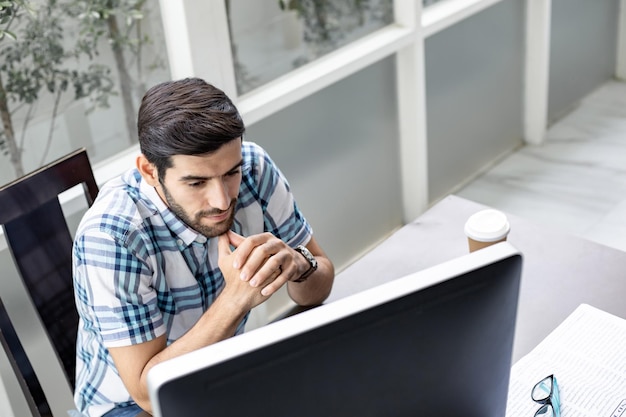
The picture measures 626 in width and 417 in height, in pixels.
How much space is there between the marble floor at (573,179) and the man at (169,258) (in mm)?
1721

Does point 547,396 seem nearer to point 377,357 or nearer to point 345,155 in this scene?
point 377,357

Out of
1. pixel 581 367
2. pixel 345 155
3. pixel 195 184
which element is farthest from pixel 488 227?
pixel 345 155

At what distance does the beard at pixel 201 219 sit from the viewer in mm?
1419

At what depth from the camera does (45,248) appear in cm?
151

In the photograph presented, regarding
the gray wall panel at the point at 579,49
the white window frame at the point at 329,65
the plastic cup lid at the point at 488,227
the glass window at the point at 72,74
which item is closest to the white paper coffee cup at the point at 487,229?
the plastic cup lid at the point at 488,227

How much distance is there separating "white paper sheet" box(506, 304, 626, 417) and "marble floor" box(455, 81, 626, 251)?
5.08 ft

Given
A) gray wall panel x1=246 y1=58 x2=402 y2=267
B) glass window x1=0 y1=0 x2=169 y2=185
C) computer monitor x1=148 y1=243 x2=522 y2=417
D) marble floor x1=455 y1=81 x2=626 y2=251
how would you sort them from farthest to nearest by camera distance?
marble floor x1=455 y1=81 x2=626 y2=251 → gray wall panel x1=246 y1=58 x2=402 y2=267 → glass window x1=0 y1=0 x2=169 y2=185 → computer monitor x1=148 y1=243 x2=522 y2=417

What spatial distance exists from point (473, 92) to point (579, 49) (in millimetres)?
856

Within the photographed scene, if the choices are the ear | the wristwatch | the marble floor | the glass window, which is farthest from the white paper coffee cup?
the marble floor

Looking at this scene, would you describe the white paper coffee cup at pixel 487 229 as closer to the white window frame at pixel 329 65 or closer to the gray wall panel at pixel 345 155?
the white window frame at pixel 329 65

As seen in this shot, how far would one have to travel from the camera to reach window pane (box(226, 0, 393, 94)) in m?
2.40

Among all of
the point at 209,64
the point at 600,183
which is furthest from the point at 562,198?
the point at 209,64

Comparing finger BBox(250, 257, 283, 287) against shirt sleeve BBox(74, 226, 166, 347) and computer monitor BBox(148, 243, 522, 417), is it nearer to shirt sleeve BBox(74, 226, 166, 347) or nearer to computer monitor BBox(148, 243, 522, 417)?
shirt sleeve BBox(74, 226, 166, 347)

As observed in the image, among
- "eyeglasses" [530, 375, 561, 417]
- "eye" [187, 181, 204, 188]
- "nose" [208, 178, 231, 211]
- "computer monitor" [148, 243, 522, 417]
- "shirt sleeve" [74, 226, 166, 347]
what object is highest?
"computer monitor" [148, 243, 522, 417]
